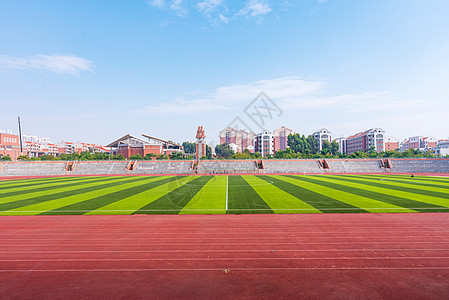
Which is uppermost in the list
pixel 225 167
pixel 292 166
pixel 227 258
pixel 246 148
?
pixel 246 148

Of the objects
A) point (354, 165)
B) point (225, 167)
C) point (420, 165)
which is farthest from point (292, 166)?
point (420, 165)

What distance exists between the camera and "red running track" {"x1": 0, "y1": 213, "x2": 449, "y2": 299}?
18.1 feet

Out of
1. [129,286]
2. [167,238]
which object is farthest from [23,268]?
[167,238]

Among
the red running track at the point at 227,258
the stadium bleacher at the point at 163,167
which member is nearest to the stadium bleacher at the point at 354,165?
the stadium bleacher at the point at 163,167

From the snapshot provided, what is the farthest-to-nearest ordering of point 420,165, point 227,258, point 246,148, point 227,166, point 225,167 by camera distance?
point 246,148 < point 227,166 < point 225,167 < point 420,165 < point 227,258

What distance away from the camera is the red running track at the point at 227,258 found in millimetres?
5512

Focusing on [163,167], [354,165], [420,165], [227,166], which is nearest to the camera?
[420,165]

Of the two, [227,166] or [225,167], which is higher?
[227,166]

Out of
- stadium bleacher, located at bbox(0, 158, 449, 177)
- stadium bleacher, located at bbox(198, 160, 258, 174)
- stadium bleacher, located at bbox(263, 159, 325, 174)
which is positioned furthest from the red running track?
stadium bleacher, located at bbox(0, 158, 449, 177)

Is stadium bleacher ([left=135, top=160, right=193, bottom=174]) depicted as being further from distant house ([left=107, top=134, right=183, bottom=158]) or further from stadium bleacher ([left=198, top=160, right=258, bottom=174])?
distant house ([left=107, top=134, right=183, bottom=158])

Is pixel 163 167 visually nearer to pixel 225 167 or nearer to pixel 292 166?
pixel 225 167

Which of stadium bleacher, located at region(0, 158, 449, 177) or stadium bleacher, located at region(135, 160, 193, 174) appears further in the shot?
stadium bleacher, located at region(135, 160, 193, 174)

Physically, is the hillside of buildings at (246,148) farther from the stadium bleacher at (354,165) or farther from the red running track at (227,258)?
the red running track at (227,258)

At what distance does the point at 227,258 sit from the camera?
7148 millimetres
